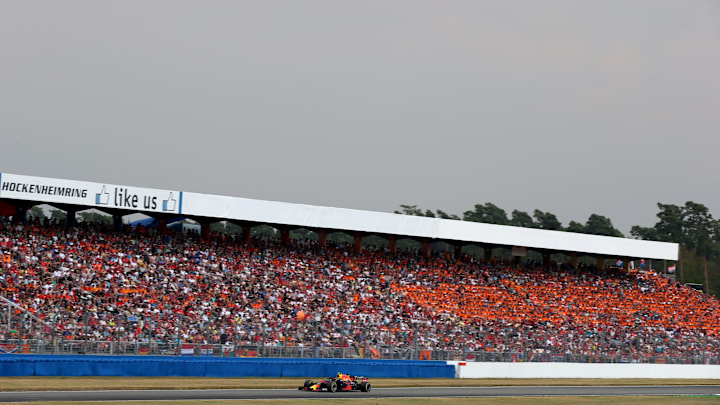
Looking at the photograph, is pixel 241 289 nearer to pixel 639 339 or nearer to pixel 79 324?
pixel 79 324

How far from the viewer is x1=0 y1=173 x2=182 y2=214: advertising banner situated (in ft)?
127

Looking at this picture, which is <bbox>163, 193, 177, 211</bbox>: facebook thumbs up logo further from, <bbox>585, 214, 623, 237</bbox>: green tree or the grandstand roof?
<bbox>585, 214, 623, 237</bbox>: green tree

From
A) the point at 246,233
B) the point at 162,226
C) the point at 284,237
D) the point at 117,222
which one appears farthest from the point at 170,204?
the point at 284,237

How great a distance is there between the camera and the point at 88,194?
133 ft

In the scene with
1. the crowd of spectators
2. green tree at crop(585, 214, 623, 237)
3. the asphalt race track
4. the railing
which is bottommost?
the asphalt race track

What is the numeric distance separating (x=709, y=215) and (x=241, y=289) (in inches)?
3870

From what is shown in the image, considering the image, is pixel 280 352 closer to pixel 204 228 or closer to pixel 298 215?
pixel 204 228

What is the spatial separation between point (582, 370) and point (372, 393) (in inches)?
635

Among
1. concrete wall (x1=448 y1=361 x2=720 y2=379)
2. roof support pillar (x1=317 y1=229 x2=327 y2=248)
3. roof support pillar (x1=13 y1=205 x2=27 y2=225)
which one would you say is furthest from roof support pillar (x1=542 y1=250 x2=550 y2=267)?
roof support pillar (x1=13 y1=205 x2=27 y2=225)

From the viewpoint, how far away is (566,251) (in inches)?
2277

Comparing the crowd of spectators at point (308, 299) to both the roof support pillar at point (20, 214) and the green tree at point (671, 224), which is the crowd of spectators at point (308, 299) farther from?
the green tree at point (671, 224)

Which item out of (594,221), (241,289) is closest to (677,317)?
(241,289)

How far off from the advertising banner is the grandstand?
5 centimetres

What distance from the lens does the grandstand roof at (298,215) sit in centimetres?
3984
